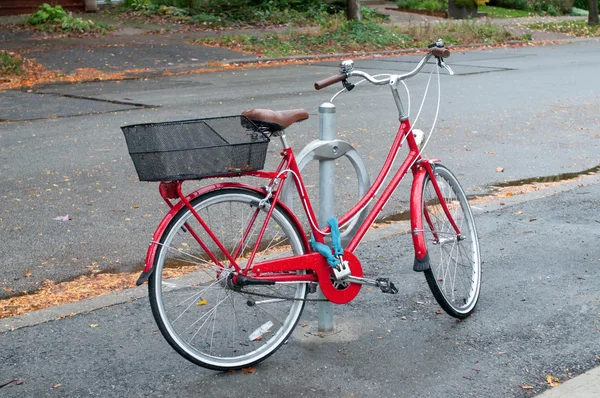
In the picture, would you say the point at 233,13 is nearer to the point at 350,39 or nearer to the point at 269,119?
the point at 350,39

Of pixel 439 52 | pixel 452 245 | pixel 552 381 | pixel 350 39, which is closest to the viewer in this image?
pixel 552 381

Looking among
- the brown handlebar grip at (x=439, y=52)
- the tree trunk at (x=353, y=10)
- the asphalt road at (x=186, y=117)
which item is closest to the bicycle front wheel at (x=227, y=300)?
the brown handlebar grip at (x=439, y=52)

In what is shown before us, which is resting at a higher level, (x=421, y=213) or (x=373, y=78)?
(x=373, y=78)

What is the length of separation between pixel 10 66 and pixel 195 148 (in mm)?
13996

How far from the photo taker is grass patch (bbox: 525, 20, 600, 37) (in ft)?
91.8

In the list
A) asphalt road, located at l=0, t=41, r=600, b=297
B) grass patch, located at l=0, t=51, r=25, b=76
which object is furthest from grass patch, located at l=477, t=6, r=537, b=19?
grass patch, located at l=0, t=51, r=25, b=76

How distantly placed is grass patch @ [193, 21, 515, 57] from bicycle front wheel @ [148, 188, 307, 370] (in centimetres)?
1557

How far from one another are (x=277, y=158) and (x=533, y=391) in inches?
212

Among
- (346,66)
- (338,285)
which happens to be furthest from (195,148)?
(338,285)

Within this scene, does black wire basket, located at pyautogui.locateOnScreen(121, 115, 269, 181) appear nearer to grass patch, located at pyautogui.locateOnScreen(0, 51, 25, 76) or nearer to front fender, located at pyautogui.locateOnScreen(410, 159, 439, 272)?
front fender, located at pyautogui.locateOnScreen(410, 159, 439, 272)

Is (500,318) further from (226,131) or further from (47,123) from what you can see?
(47,123)

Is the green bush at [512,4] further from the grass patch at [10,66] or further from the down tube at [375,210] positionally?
the down tube at [375,210]

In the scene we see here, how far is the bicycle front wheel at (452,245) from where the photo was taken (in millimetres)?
4746

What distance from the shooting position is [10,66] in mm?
16594
